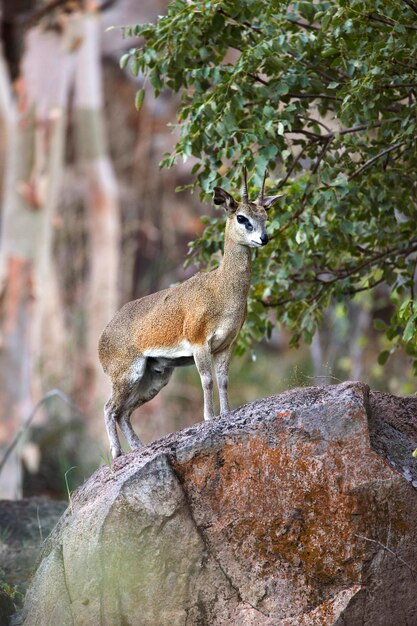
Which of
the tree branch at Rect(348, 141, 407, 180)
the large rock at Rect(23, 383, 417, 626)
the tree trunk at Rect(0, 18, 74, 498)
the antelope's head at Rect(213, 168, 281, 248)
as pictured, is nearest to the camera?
the large rock at Rect(23, 383, 417, 626)

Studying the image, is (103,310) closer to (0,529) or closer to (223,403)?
(0,529)

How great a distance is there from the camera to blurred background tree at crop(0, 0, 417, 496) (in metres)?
8.05

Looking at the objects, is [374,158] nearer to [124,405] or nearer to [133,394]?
[133,394]

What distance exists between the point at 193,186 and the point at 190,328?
4.30 ft

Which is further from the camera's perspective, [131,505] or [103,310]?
[103,310]

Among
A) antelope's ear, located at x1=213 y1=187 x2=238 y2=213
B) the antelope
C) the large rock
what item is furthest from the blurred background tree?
the large rock

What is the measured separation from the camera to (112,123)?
2762 centimetres

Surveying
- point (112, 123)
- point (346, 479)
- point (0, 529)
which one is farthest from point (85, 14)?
point (346, 479)

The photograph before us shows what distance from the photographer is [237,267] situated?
8.00m

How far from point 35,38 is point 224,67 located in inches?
482

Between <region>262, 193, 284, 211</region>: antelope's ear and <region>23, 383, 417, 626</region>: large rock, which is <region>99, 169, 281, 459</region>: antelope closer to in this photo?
<region>262, 193, 284, 211</region>: antelope's ear

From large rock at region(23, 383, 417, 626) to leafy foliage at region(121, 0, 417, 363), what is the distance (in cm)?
110

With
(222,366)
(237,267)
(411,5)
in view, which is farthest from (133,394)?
(411,5)

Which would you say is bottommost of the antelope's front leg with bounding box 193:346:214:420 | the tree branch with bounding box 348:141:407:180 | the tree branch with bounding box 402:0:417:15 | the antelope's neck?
the antelope's front leg with bounding box 193:346:214:420
